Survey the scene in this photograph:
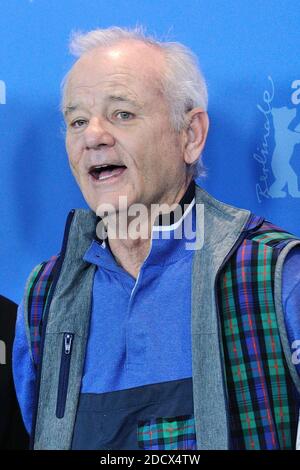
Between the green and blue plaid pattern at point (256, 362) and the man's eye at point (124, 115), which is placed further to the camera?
the man's eye at point (124, 115)

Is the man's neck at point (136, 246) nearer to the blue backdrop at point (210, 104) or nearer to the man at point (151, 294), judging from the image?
the man at point (151, 294)

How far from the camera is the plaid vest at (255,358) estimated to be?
1.25 metres

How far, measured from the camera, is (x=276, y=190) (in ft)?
5.28

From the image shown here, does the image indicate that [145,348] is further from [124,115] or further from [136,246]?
[124,115]

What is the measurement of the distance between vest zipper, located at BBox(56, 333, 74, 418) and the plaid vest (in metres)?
0.28

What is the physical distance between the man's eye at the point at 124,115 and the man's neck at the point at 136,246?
17 centimetres

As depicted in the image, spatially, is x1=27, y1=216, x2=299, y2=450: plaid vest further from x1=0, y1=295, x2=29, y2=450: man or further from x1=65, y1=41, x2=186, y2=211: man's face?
x1=0, y1=295, x2=29, y2=450: man

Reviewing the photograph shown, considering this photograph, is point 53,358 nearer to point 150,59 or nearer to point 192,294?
point 192,294

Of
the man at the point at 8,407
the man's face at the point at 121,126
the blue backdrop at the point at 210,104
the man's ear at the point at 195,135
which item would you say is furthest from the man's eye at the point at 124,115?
the man at the point at 8,407

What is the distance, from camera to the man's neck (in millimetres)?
1431

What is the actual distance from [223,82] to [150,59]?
0.83ft

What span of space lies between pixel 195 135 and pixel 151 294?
1.01 ft
